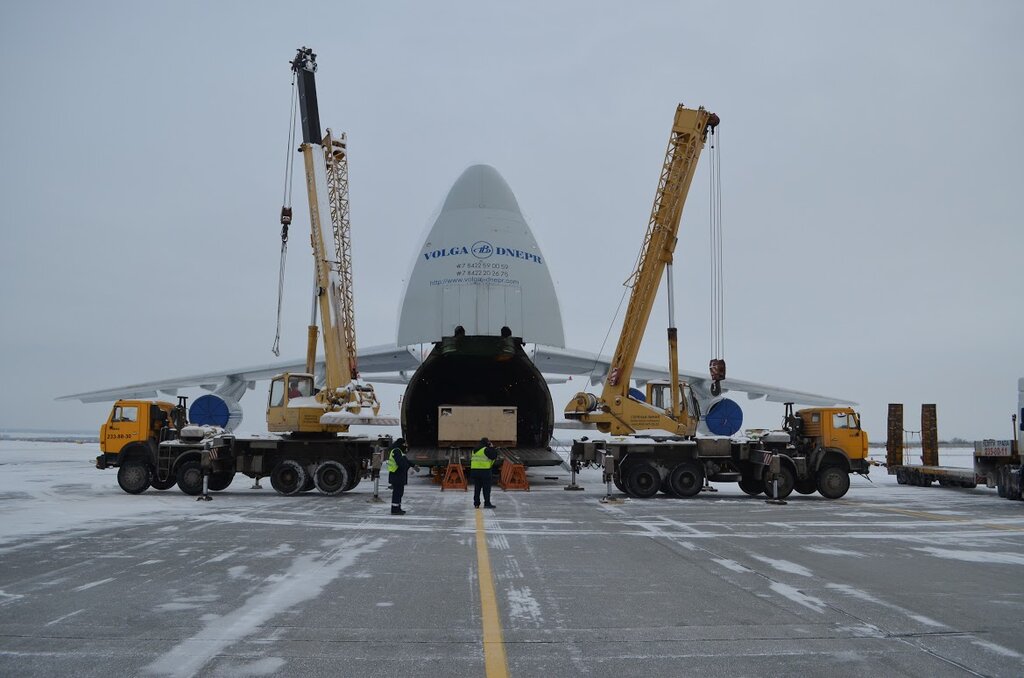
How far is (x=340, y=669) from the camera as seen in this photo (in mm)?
4336

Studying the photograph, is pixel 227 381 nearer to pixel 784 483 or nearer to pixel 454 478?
pixel 454 478

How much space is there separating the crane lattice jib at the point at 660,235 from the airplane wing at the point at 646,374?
A: 3.02 m

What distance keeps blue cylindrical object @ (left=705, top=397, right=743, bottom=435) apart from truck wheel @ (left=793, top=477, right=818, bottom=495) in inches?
236

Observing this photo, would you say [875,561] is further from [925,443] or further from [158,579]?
[925,443]

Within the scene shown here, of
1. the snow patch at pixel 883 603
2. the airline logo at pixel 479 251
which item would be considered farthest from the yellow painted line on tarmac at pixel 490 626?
the airline logo at pixel 479 251

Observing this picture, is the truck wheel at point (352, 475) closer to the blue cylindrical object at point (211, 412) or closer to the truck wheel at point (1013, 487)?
the blue cylindrical object at point (211, 412)

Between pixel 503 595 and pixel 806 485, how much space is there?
47.3 ft

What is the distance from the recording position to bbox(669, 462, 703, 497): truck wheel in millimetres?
18203

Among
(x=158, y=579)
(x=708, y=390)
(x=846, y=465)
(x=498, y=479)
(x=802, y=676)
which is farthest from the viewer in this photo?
(x=708, y=390)

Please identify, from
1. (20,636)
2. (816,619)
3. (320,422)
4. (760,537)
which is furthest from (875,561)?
(320,422)

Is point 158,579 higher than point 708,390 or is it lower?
lower

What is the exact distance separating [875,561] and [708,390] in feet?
61.2

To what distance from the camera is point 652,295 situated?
23531 mm

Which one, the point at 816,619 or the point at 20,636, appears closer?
the point at 20,636
